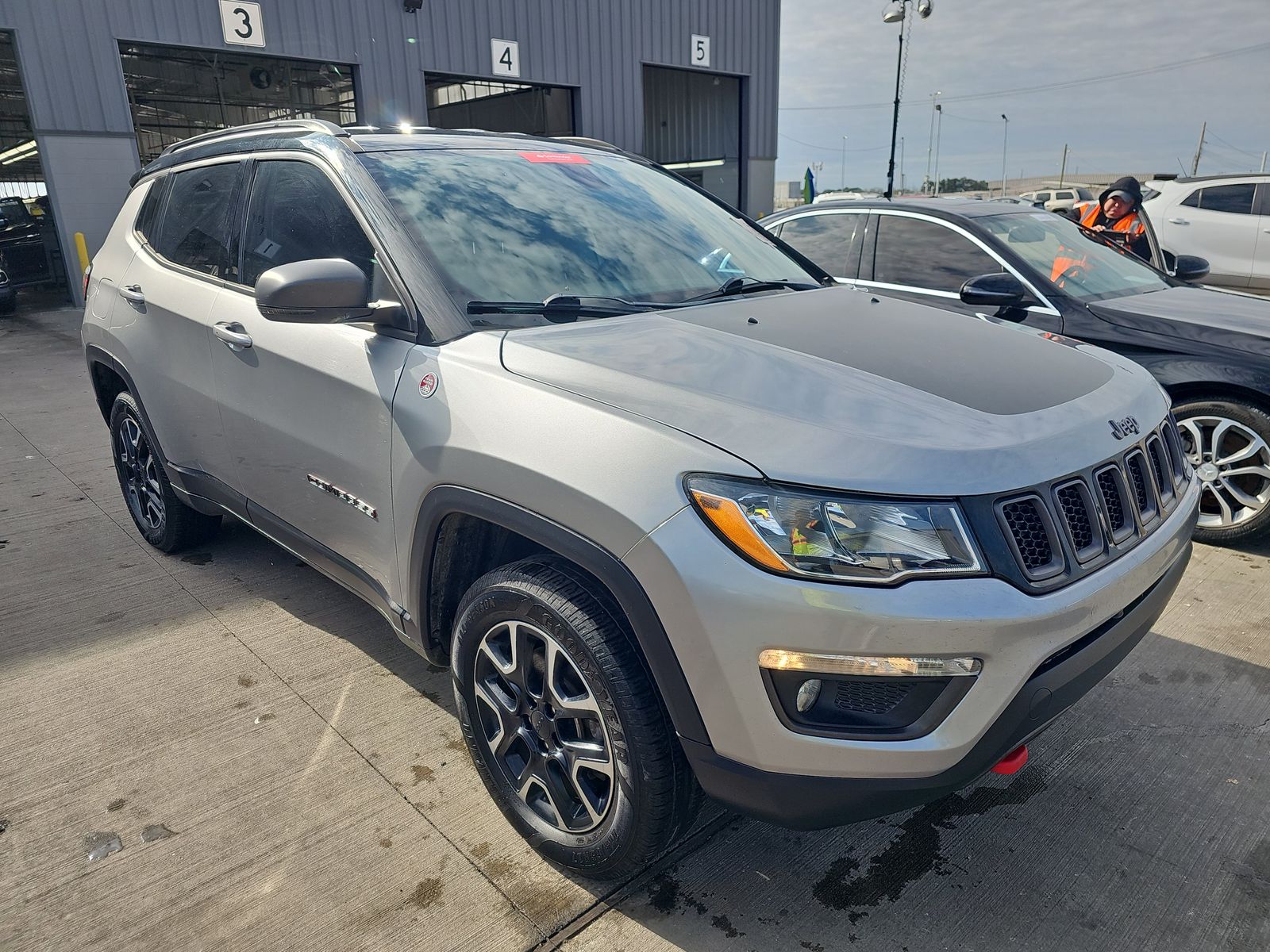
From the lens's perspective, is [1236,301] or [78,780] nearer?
[78,780]

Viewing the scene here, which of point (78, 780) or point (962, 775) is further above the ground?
point (962, 775)

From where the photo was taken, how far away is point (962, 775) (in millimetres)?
1652

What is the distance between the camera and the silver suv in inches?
63.5

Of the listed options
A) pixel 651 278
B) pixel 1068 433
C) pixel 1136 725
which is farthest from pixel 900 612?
pixel 1136 725

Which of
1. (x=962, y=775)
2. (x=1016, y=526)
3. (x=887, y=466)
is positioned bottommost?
(x=962, y=775)

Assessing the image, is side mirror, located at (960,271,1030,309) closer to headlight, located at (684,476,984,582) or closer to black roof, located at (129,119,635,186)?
black roof, located at (129,119,635,186)

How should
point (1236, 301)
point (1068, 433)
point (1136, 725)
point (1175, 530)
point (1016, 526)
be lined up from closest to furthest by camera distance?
point (1016, 526)
point (1068, 433)
point (1175, 530)
point (1136, 725)
point (1236, 301)

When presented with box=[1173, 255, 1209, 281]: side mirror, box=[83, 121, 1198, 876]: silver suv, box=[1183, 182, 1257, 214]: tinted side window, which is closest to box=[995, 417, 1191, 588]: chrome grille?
box=[83, 121, 1198, 876]: silver suv

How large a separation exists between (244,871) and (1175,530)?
245cm

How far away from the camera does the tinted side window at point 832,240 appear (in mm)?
5207

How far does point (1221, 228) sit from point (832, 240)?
29.5ft

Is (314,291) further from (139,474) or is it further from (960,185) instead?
(960,185)

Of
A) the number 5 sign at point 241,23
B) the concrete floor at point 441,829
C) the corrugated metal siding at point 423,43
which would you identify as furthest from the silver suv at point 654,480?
the number 5 sign at point 241,23

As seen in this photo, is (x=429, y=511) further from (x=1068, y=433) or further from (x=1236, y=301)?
(x=1236, y=301)
